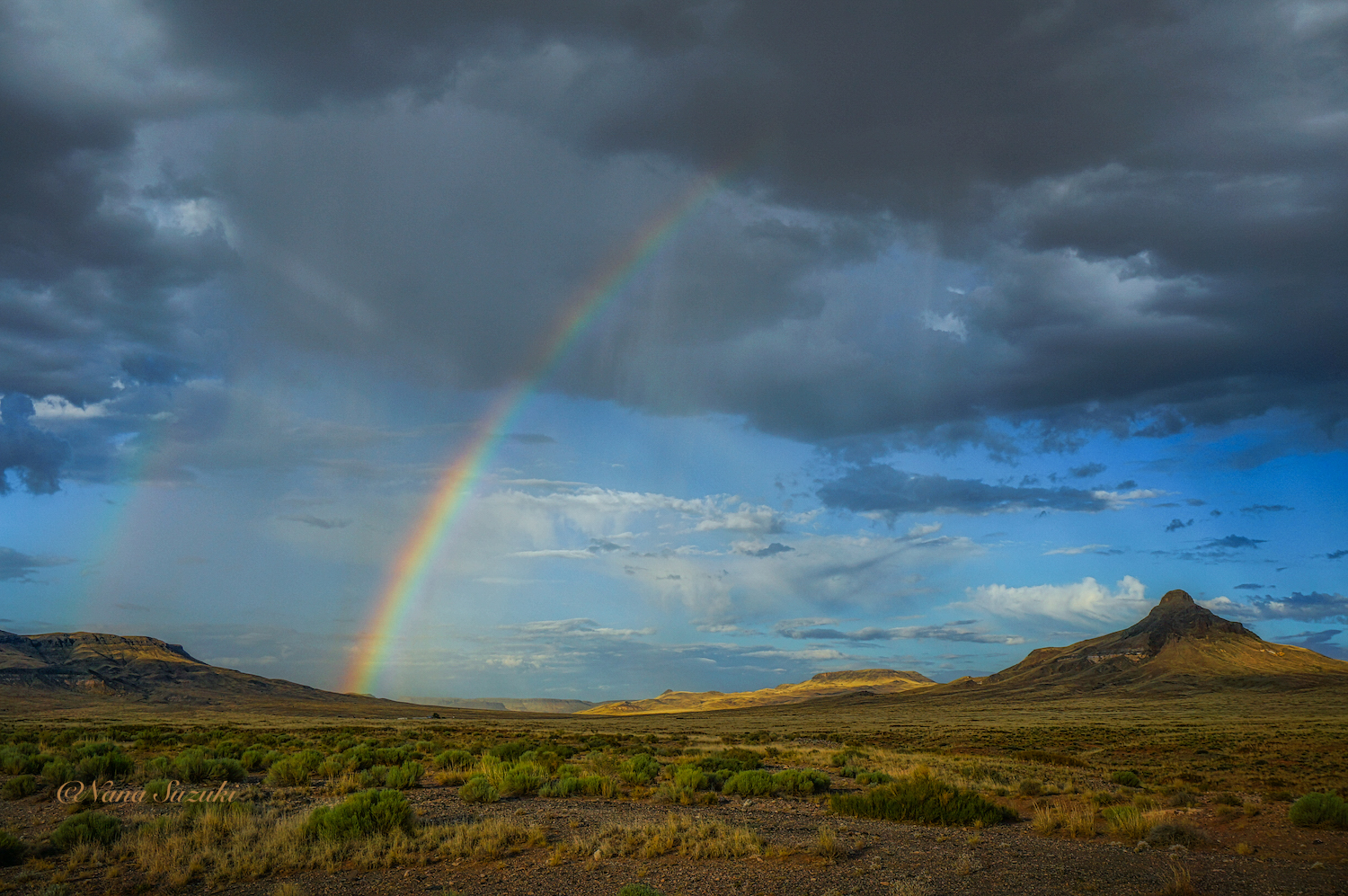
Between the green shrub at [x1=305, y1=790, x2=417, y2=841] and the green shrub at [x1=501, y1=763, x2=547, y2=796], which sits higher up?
the green shrub at [x1=305, y1=790, x2=417, y2=841]

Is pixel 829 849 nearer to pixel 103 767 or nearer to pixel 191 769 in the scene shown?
pixel 191 769

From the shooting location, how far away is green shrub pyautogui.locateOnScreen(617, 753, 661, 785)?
23203 millimetres

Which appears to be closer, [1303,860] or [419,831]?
[1303,860]

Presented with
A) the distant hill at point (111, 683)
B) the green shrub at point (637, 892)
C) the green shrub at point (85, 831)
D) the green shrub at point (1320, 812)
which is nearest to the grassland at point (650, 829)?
the green shrub at point (85, 831)

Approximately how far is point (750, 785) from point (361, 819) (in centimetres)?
1104

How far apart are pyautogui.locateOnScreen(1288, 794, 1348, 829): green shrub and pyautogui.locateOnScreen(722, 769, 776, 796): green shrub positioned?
39.3 ft

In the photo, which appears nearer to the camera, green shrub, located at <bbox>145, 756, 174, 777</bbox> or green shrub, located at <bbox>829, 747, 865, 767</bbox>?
green shrub, located at <bbox>145, 756, 174, 777</bbox>

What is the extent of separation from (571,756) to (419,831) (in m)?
19.0

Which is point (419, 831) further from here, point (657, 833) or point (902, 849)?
point (902, 849)

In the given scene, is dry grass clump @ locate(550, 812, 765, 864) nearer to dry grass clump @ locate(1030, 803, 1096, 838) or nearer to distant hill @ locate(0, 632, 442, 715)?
dry grass clump @ locate(1030, 803, 1096, 838)

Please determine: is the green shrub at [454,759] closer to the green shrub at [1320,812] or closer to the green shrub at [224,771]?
the green shrub at [224,771]

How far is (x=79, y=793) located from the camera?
61.6 feet

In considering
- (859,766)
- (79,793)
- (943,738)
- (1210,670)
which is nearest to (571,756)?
(859,766)

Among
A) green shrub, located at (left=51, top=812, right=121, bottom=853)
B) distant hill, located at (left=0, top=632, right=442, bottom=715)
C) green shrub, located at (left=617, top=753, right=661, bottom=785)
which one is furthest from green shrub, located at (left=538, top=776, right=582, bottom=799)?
distant hill, located at (left=0, top=632, right=442, bottom=715)
